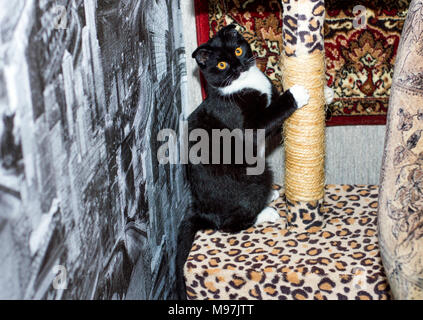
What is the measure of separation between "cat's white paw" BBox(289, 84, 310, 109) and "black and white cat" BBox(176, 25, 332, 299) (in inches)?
6.1

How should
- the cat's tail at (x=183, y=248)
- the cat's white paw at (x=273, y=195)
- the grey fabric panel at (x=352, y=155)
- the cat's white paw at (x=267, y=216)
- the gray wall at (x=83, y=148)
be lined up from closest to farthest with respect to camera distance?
the gray wall at (x=83, y=148) → the cat's tail at (x=183, y=248) → the cat's white paw at (x=267, y=216) → the cat's white paw at (x=273, y=195) → the grey fabric panel at (x=352, y=155)

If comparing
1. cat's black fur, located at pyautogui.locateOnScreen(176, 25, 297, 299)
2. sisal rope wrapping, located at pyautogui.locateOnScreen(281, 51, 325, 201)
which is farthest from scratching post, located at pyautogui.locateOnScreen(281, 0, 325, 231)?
cat's black fur, located at pyautogui.locateOnScreen(176, 25, 297, 299)

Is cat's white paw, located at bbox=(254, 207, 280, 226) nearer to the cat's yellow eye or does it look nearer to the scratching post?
the scratching post

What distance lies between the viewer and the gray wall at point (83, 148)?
Result: 2.75ft

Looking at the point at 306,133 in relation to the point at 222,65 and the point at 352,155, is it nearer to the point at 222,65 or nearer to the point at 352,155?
the point at 222,65

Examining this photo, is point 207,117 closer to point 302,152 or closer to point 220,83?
point 220,83

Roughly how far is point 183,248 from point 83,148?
719 mm

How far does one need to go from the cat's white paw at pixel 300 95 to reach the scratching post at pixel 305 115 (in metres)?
0.02

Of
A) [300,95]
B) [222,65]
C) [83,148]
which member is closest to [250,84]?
[222,65]

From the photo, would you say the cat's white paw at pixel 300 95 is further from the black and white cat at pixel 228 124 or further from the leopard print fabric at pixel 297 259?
the leopard print fabric at pixel 297 259

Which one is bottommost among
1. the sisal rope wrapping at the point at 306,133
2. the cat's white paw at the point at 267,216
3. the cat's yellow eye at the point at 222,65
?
the cat's white paw at the point at 267,216

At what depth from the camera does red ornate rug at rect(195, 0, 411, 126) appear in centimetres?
184

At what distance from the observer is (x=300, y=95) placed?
60.6 inches

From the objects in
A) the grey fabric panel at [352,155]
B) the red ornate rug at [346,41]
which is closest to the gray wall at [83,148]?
the red ornate rug at [346,41]
